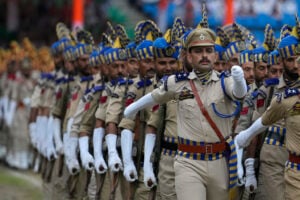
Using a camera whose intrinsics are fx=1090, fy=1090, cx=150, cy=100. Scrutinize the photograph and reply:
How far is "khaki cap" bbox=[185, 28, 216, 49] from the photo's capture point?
9.47 metres

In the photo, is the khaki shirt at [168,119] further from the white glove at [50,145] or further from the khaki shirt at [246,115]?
the white glove at [50,145]

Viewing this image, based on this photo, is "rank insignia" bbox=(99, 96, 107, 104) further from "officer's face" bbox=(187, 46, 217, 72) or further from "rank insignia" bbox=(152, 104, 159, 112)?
"officer's face" bbox=(187, 46, 217, 72)

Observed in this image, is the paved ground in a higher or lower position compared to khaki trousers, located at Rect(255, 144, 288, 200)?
lower

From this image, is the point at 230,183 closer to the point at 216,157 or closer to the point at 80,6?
the point at 216,157

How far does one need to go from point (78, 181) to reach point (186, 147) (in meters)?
4.26

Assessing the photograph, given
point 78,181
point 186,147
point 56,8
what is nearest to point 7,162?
point 78,181

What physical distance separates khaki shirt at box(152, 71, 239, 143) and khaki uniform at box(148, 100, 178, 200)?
828 millimetres

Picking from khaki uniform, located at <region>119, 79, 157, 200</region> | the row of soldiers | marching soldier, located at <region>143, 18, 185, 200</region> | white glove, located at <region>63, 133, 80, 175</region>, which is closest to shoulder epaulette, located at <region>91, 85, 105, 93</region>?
the row of soldiers

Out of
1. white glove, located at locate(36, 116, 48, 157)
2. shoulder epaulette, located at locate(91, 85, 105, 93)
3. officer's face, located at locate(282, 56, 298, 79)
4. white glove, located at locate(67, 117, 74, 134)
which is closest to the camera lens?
officer's face, located at locate(282, 56, 298, 79)

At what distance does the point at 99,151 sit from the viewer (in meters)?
11.9

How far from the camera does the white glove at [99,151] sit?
1179 cm

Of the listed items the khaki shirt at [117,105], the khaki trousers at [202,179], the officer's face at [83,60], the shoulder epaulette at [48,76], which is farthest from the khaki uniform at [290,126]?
the shoulder epaulette at [48,76]

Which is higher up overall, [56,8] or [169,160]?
[56,8]

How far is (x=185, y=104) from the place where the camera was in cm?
949
